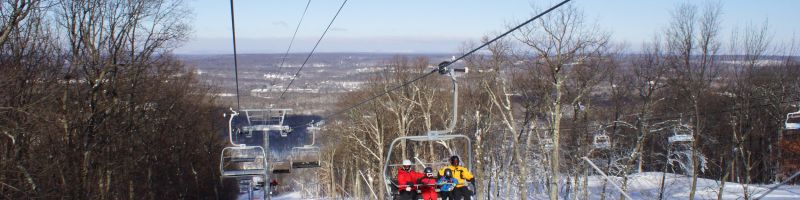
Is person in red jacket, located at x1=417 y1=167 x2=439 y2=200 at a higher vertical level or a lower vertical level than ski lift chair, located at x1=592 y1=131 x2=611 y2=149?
higher

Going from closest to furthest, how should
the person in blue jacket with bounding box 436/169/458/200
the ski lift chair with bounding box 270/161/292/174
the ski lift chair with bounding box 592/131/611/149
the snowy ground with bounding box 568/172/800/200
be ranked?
the person in blue jacket with bounding box 436/169/458/200 < the ski lift chair with bounding box 270/161/292/174 < the ski lift chair with bounding box 592/131/611/149 < the snowy ground with bounding box 568/172/800/200

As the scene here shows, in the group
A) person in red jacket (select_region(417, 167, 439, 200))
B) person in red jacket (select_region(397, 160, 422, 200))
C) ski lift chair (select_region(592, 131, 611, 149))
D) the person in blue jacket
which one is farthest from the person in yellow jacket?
ski lift chair (select_region(592, 131, 611, 149))

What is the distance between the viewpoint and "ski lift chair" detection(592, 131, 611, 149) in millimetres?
34144

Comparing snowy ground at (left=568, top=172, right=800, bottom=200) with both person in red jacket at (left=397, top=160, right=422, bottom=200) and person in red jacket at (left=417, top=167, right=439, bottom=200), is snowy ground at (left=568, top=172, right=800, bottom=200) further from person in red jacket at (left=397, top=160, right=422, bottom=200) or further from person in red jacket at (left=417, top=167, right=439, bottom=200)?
person in red jacket at (left=397, top=160, right=422, bottom=200)

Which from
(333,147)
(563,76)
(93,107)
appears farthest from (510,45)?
(333,147)

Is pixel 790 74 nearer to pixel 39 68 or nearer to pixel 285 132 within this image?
pixel 285 132

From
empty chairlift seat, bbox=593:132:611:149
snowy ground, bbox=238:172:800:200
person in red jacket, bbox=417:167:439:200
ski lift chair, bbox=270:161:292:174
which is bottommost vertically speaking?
snowy ground, bbox=238:172:800:200

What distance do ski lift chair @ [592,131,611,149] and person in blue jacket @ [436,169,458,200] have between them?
20.3 m

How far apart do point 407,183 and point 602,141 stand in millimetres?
24549

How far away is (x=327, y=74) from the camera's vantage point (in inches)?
4857

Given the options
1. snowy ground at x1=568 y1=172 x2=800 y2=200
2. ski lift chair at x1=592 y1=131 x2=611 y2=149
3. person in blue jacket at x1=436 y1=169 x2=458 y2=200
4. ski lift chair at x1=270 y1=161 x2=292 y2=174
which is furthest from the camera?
snowy ground at x1=568 y1=172 x2=800 y2=200

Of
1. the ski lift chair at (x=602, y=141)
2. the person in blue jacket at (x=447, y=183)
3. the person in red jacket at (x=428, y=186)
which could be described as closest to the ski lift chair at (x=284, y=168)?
the person in red jacket at (x=428, y=186)

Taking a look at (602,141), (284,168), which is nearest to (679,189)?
(602,141)

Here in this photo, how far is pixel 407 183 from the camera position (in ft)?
46.3
